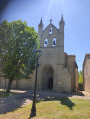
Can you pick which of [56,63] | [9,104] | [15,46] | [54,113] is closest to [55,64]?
[56,63]

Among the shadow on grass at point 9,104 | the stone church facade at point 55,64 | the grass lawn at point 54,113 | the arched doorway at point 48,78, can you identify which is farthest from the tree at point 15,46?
the arched doorway at point 48,78

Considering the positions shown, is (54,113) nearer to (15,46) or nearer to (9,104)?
(9,104)

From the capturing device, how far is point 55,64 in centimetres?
2112

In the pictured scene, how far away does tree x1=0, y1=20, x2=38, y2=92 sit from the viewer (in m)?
14.4

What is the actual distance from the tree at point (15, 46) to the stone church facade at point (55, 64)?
22.7 feet

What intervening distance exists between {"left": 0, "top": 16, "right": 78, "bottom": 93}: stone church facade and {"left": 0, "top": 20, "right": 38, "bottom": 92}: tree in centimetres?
691

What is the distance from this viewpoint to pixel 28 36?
611 inches

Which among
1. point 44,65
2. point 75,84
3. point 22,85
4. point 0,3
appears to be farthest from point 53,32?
point 0,3

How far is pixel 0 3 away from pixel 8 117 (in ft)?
20.9

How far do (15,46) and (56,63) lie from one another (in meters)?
10.4

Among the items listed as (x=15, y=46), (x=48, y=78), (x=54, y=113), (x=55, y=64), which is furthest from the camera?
(x=48, y=78)

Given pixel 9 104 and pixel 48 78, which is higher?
pixel 48 78

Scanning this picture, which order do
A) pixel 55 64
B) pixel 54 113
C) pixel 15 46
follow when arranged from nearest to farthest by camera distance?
pixel 54 113, pixel 15 46, pixel 55 64

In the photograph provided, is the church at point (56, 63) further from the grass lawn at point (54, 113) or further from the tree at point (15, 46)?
the grass lawn at point (54, 113)
